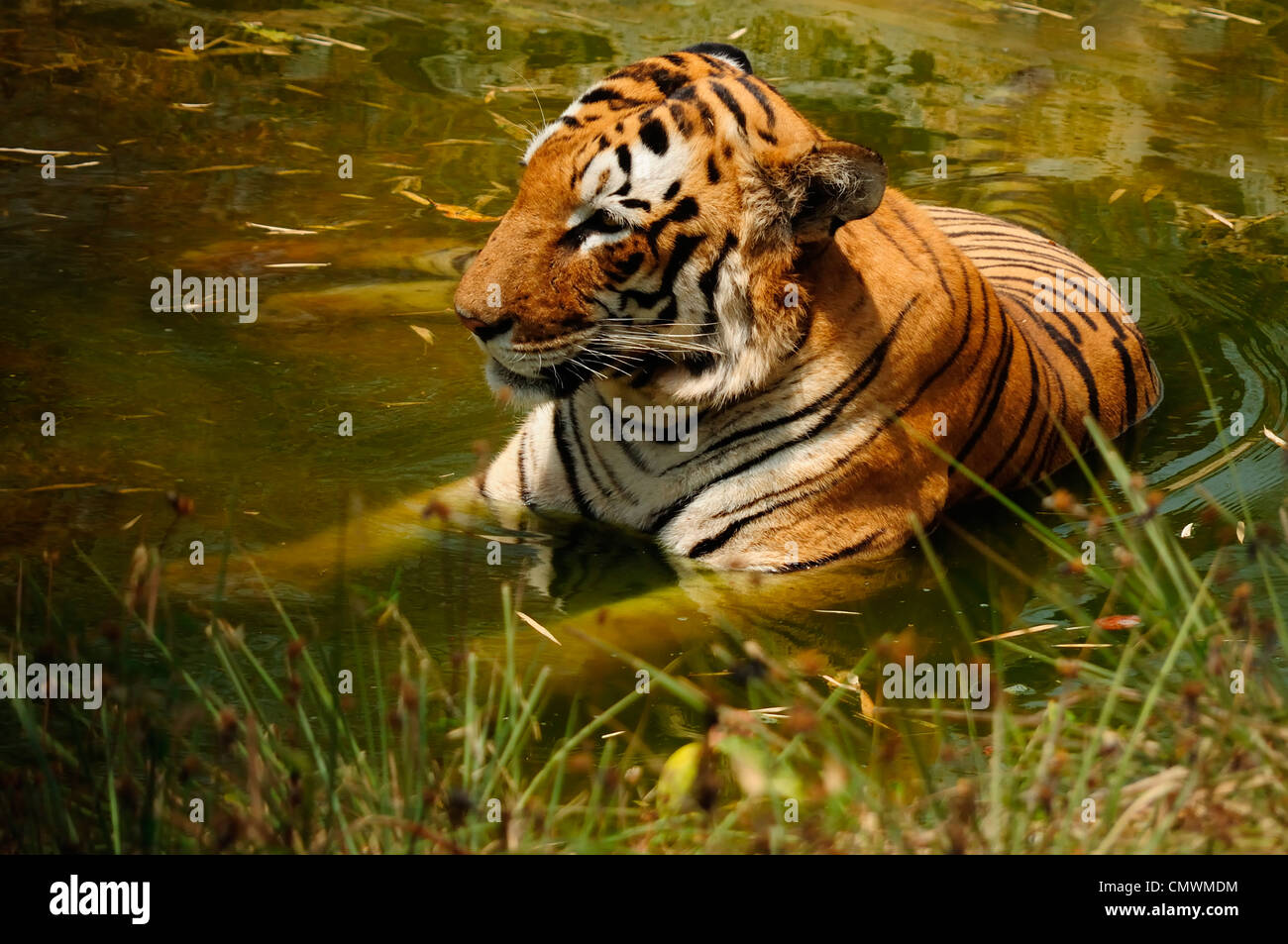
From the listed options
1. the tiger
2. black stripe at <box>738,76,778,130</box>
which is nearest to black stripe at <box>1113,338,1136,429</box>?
the tiger

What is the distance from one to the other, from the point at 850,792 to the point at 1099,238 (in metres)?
4.99

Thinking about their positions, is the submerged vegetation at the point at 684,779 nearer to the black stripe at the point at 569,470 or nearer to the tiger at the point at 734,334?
the tiger at the point at 734,334

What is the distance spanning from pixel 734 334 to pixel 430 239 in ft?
8.78

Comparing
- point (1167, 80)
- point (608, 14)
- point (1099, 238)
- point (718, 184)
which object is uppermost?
point (608, 14)

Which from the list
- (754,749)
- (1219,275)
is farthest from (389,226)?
(754,749)

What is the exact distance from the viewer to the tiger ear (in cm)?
359

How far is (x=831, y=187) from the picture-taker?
3.65 metres

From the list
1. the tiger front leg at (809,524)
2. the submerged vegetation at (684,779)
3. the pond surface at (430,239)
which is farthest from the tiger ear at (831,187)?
the submerged vegetation at (684,779)

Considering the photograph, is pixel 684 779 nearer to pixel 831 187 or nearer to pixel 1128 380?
pixel 831 187

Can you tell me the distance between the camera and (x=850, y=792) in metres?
2.27

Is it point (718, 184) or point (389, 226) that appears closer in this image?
point (718, 184)

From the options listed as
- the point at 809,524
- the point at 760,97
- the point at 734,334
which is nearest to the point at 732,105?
the point at 760,97

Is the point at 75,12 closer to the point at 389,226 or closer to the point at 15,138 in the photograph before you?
the point at 15,138

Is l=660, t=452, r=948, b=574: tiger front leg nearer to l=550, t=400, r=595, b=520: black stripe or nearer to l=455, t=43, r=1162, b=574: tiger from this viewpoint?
l=455, t=43, r=1162, b=574: tiger
